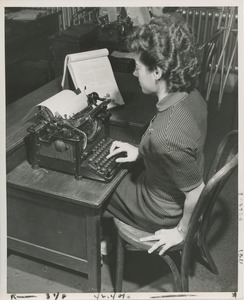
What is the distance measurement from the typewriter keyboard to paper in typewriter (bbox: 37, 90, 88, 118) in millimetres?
199

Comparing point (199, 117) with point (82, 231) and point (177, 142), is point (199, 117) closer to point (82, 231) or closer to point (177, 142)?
point (177, 142)

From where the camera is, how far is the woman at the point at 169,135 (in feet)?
4.83

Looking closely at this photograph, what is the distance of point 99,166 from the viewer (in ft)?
5.67


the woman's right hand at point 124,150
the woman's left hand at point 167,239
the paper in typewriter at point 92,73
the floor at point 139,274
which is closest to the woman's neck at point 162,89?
the woman's right hand at point 124,150

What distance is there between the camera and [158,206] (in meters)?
1.70

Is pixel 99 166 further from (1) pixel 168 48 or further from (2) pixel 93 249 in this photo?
(1) pixel 168 48

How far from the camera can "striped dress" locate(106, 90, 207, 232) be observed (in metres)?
1.46

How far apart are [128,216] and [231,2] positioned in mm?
981

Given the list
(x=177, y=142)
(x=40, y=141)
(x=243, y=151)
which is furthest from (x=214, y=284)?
(x=40, y=141)

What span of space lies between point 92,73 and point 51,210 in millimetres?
720

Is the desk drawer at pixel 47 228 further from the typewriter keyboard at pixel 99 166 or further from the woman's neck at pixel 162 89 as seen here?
the woman's neck at pixel 162 89

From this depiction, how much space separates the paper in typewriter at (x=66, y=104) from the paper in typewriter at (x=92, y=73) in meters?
0.12

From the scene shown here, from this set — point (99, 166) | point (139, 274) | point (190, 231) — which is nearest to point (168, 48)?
point (99, 166)

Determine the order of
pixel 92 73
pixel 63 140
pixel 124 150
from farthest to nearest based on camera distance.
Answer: pixel 92 73, pixel 124 150, pixel 63 140
